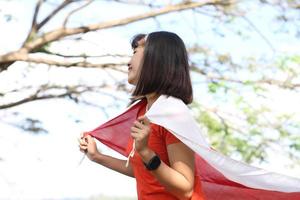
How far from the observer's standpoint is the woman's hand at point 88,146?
2035 millimetres

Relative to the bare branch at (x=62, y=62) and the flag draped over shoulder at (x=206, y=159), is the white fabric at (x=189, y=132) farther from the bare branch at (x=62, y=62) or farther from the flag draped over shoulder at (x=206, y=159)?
the bare branch at (x=62, y=62)

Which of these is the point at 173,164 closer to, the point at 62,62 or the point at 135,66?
the point at 135,66

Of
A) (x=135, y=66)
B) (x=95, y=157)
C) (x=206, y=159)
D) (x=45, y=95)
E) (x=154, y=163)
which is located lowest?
(x=45, y=95)

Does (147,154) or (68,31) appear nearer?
(147,154)

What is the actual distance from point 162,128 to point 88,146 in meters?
0.49

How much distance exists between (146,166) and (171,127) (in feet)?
0.44

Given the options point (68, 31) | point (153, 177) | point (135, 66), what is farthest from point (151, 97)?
point (68, 31)

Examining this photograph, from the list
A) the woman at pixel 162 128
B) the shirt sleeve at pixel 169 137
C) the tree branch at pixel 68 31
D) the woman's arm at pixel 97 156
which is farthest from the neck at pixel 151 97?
the tree branch at pixel 68 31

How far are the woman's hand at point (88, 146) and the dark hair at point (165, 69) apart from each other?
42 cm

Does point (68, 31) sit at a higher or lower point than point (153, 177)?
lower

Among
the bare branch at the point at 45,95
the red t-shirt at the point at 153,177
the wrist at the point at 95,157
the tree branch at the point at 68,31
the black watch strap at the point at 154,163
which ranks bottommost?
the bare branch at the point at 45,95

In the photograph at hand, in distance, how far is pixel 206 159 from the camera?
5.67 ft

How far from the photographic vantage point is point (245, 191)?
219 cm

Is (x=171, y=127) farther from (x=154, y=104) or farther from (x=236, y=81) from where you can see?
(x=236, y=81)
